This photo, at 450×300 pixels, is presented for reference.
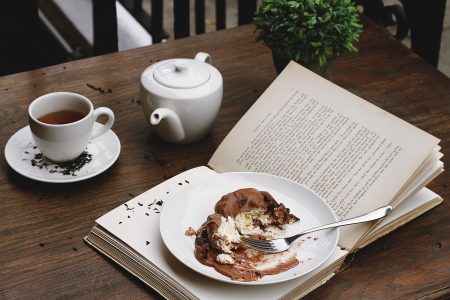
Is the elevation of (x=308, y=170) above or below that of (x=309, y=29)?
below

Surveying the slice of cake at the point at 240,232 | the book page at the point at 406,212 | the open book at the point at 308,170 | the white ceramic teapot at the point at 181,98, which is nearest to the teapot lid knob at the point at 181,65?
the white ceramic teapot at the point at 181,98

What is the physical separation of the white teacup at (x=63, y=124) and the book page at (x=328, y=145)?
0.19m

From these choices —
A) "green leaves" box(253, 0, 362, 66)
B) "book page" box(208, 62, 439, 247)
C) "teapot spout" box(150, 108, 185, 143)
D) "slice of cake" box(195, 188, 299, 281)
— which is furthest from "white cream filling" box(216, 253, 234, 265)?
"green leaves" box(253, 0, 362, 66)

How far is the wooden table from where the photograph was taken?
839mm

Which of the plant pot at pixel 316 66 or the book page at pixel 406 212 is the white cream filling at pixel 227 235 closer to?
the book page at pixel 406 212

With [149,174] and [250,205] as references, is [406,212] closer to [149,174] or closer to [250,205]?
[250,205]

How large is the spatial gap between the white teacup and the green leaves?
0.31 meters

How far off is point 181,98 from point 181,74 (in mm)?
45

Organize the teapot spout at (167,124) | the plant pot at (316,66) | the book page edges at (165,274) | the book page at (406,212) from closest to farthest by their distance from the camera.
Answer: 1. the book page edges at (165,274)
2. the book page at (406,212)
3. the teapot spout at (167,124)
4. the plant pot at (316,66)

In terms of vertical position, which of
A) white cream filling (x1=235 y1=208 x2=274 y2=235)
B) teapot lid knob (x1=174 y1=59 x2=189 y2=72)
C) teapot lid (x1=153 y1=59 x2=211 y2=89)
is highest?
teapot lid knob (x1=174 y1=59 x2=189 y2=72)

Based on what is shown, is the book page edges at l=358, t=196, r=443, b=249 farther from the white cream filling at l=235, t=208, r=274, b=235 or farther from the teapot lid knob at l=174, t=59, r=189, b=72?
the teapot lid knob at l=174, t=59, r=189, b=72

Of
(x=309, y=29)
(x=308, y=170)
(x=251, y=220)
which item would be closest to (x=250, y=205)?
(x=251, y=220)

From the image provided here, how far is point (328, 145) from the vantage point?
1001 millimetres

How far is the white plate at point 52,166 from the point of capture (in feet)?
3.22
